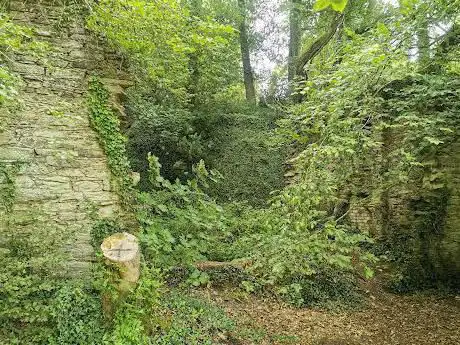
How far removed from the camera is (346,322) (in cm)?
589

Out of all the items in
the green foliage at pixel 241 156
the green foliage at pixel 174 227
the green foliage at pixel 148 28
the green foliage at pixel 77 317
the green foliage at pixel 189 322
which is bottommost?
the green foliage at pixel 189 322

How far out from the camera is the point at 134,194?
5766 millimetres

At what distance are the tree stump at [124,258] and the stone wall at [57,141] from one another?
3.14 ft

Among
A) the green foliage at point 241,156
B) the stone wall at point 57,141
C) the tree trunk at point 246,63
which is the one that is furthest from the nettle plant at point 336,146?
the tree trunk at point 246,63

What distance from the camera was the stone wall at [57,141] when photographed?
16.1 ft

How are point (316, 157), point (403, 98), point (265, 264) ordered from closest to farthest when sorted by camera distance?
point (316, 157), point (265, 264), point (403, 98)

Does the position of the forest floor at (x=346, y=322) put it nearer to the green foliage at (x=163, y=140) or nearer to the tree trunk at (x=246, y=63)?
the green foliage at (x=163, y=140)

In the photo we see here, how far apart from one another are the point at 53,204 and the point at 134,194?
1.19m

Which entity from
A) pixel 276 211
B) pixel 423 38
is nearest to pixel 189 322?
pixel 276 211

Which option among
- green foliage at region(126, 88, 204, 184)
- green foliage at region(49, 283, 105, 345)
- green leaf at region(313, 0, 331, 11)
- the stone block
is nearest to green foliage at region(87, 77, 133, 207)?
the stone block

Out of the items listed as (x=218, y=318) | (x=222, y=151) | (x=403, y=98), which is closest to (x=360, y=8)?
(x=403, y=98)

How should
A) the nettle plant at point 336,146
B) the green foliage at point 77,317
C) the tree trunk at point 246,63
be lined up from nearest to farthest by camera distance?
the green foliage at point 77,317, the nettle plant at point 336,146, the tree trunk at point 246,63

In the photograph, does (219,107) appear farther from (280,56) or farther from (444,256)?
(444,256)

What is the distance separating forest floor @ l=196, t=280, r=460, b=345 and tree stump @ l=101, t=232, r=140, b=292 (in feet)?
5.61
